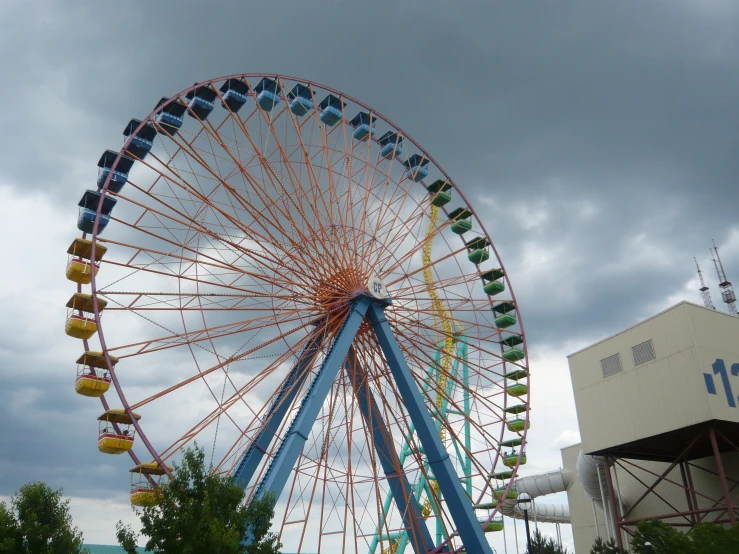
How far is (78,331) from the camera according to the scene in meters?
18.7

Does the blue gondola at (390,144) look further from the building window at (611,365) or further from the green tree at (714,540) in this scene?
the green tree at (714,540)

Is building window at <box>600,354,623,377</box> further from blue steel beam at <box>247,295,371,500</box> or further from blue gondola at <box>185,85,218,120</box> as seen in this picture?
blue gondola at <box>185,85,218,120</box>

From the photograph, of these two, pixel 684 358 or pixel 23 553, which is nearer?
pixel 23 553

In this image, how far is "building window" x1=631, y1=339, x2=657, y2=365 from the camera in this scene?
25.3 meters

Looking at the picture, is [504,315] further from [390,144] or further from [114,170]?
[114,170]

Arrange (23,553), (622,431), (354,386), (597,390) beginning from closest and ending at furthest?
(23,553), (354,386), (622,431), (597,390)

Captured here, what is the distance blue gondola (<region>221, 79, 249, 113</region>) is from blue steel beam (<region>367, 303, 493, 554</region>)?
795 cm

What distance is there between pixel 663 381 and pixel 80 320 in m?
19.0

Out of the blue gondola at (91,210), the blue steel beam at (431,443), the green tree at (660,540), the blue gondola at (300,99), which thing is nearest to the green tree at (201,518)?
the blue steel beam at (431,443)

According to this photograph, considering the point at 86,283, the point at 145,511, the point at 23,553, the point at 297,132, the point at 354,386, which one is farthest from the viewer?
the point at 297,132

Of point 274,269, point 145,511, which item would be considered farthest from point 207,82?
point 145,511

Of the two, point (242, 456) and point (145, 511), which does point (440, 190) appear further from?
point (145, 511)

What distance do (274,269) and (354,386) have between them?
14.2 feet

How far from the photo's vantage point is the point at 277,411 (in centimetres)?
2042
